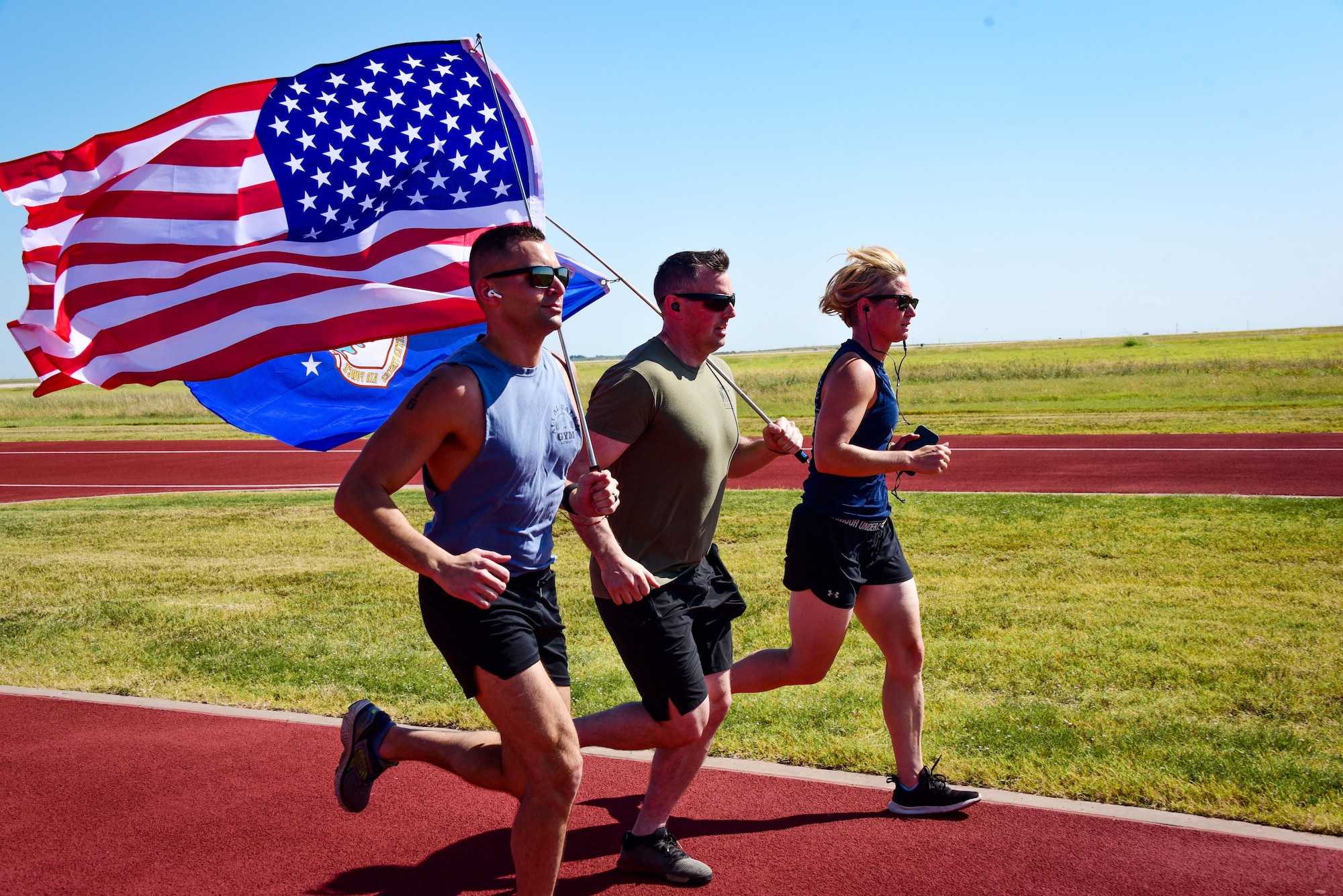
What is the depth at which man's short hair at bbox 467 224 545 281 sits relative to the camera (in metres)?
3.43

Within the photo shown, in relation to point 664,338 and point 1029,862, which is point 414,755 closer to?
point 664,338

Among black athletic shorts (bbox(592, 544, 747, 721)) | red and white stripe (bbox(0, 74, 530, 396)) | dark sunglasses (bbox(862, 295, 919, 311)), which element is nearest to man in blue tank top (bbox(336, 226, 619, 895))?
black athletic shorts (bbox(592, 544, 747, 721))

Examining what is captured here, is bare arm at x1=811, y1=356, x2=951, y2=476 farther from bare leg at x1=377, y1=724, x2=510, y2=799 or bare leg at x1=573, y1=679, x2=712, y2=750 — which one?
bare leg at x1=377, y1=724, x2=510, y2=799

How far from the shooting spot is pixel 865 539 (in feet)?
14.4

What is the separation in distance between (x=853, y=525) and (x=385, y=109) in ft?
9.13

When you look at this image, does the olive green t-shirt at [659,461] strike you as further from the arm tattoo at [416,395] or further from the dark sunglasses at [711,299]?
the arm tattoo at [416,395]

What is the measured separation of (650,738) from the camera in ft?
12.9

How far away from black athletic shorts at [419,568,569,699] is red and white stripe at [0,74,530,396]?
1729mm

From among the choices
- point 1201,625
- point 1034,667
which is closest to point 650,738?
point 1034,667

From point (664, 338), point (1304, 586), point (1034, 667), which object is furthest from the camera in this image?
point (1304, 586)

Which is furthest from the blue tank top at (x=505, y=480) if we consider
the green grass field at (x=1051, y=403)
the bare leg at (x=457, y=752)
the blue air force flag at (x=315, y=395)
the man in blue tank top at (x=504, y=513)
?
the green grass field at (x=1051, y=403)

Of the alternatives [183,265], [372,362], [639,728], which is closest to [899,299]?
[639,728]

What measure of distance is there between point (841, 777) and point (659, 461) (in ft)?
6.12

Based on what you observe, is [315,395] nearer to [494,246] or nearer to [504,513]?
[494,246]
